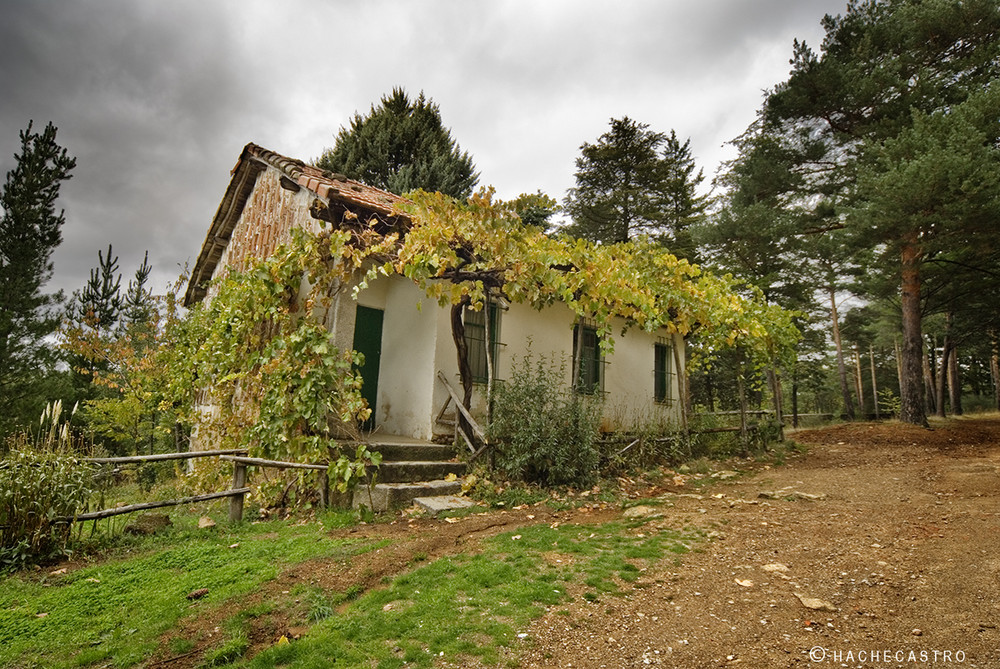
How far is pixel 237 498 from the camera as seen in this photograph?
16.8 feet

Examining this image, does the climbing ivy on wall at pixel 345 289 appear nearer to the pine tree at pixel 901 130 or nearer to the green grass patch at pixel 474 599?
the green grass patch at pixel 474 599

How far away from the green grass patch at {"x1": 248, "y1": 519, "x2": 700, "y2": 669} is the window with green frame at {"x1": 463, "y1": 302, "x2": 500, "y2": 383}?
371 centimetres

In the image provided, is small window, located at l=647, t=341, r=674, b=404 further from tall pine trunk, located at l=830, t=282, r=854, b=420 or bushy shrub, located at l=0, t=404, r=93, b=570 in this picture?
tall pine trunk, located at l=830, t=282, r=854, b=420

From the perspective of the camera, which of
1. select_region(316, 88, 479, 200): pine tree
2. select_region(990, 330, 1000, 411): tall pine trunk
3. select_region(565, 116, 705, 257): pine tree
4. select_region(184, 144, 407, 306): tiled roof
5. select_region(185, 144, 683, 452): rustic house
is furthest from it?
select_region(990, 330, 1000, 411): tall pine trunk

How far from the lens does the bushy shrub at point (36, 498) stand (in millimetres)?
3846

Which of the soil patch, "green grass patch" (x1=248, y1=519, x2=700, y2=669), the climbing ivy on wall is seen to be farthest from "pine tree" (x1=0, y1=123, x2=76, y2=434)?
"green grass patch" (x1=248, y1=519, x2=700, y2=669)

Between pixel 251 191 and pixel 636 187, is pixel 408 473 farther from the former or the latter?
pixel 636 187

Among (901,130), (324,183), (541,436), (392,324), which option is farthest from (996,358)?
(324,183)

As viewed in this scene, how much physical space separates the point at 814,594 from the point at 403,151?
18793 mm

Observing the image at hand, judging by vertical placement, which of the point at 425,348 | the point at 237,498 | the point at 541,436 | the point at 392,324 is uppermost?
the point at 392,324

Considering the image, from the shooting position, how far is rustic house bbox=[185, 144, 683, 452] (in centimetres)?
692

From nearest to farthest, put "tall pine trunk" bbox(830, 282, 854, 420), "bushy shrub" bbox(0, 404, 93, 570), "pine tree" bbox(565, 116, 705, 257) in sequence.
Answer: "bushy shrub" bbox(0, 404, 93, 570), "pine tree" bbox(565, 116, 705, 257), "tall pine trunk" bbox(830, 282, 854, 420)

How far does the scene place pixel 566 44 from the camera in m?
7.25

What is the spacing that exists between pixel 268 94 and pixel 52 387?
9.83 meters
